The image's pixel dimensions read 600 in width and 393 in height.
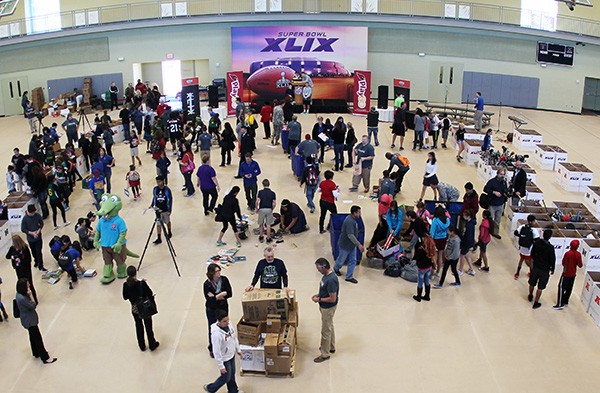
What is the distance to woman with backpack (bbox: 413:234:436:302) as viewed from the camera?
11898 millimetres

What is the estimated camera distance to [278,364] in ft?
32.9

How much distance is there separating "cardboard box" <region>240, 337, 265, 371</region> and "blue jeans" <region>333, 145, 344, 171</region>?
10.6m

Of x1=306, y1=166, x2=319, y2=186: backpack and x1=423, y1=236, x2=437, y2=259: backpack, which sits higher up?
x1=306, y1=166, x2=319, y2=186: backpack

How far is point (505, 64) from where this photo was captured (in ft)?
106

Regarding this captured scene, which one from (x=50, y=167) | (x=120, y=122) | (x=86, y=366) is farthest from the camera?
(x=120, y=122)

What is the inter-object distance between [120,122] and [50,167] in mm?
7330

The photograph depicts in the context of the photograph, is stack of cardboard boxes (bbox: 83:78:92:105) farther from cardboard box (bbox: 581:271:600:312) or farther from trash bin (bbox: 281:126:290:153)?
cardboard box (bbox: 581:271:600:312)

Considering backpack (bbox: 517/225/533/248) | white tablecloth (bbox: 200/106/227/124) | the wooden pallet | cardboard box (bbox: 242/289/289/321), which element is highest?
white tablecloth (bbox: 200/106/227/124)

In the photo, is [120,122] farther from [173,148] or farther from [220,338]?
[220,338]

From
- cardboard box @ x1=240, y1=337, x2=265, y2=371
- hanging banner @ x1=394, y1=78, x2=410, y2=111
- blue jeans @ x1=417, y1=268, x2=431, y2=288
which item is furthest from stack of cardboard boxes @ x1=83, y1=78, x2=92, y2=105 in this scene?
cardboard box @ x1=240, y1=337, x2=265, y2=371

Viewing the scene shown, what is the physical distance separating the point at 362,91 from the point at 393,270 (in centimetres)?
1680

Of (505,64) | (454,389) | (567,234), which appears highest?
(505,64)

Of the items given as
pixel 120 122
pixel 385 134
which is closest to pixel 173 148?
pixel 120 122

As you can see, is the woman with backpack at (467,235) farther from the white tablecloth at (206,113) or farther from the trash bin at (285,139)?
the white tablecloth at (206,113)
